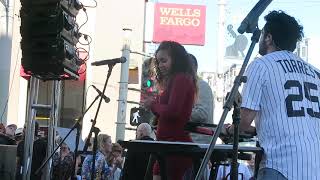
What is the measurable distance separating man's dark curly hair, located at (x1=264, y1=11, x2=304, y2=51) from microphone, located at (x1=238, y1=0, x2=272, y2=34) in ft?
0.83

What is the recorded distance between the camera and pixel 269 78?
3.06 metres

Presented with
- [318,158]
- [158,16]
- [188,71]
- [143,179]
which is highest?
[158,16]

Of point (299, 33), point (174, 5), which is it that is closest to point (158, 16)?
point (174, 5)

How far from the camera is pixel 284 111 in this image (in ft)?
9.83

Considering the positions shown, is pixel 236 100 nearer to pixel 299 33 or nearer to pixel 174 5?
pixel 299 33

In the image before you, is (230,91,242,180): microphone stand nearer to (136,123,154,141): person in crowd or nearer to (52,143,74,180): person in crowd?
(52,143,74,180): person in crowd

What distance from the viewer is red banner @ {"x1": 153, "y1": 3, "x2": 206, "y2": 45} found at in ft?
59.2

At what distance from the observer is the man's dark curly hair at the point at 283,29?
323 cm

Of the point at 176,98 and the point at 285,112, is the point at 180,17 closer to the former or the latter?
the point at 176,98

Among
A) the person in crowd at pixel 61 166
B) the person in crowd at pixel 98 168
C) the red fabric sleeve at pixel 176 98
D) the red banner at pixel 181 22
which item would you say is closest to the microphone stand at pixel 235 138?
the red fabric sleeve at pixel 176 98

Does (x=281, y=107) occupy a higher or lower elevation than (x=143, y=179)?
higher

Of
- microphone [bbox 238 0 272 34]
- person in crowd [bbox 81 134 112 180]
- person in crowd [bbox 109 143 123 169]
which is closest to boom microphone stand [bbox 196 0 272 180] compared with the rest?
microphone [bbox 238 0 272 34]

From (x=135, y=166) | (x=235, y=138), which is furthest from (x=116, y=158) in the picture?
(x=235, y=138)

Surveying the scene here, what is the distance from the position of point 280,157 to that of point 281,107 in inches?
11.2
